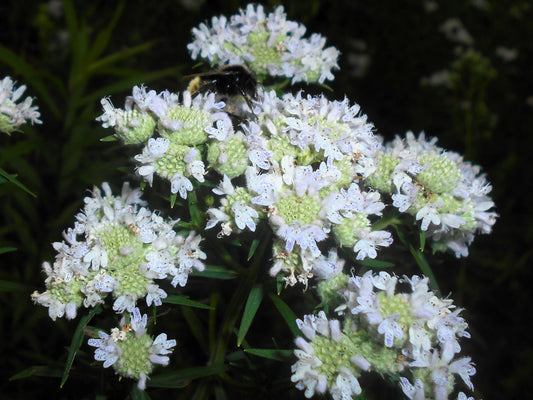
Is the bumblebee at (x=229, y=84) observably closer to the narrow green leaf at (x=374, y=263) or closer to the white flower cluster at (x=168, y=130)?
the white flower cluster at (x=168, y=130)

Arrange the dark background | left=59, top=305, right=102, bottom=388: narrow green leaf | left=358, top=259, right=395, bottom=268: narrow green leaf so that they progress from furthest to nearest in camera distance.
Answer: the dark background, left=358, top=259, right=395, bottom=268: narrow green leaf, left=59, top=305, right=102, bottom=388: narrow green leaf

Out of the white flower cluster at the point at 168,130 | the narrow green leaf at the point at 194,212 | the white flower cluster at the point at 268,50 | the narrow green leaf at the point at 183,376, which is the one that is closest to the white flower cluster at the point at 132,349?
the narrow green leaf at the point at 183,376

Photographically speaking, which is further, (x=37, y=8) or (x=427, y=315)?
(x=37, y=8)

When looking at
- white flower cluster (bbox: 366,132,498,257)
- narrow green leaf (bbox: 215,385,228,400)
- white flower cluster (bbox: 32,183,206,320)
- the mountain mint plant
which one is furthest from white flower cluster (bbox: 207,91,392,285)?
narrow green leaf (bbox: 215,385,228,400)

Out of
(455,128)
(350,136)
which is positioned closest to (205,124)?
(350,136)

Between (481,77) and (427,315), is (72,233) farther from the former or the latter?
(481,77)

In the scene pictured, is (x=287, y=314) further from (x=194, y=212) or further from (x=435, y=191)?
(x=435, y=191)

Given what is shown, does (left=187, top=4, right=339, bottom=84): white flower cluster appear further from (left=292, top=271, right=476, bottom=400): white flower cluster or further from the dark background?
(left=292, top=271, right=476, bottom=400): white flower cluster
